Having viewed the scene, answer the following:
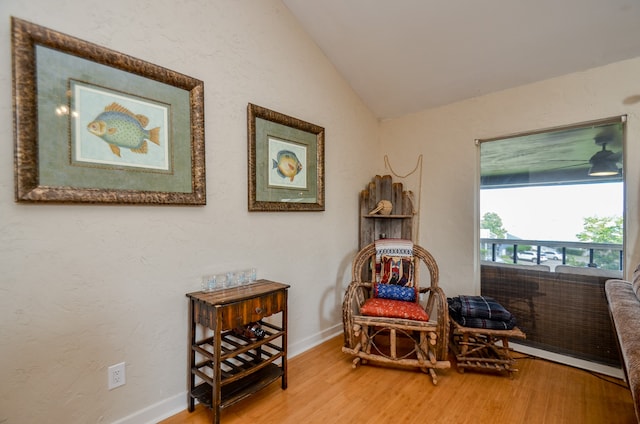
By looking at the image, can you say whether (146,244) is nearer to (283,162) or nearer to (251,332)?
(251,332)

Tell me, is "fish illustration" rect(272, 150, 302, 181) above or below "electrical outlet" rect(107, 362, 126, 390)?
above

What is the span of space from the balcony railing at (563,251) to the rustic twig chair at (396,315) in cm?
73

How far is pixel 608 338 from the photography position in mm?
2197

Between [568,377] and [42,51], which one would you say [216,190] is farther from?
[568,377]

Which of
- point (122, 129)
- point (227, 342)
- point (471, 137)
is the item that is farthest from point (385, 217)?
point (122, 129)

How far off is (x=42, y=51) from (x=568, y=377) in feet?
12.3

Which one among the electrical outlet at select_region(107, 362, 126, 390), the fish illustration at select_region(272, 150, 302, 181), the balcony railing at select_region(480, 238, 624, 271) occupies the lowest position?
the electrical outlet at select_region(107, 362, 126, 390)

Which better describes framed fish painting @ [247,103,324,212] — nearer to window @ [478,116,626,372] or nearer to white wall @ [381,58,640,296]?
white wall @ [381,58,640,296]

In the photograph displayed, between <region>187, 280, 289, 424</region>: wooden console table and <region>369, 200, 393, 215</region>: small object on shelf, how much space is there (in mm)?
1443

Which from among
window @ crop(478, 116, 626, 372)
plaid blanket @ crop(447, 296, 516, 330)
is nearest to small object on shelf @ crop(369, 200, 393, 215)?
window @ crop(478, 116, 626, 372)

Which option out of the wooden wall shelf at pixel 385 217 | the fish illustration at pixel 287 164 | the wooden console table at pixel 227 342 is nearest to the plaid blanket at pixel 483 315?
the wooden wall shelf at pixel 385 217

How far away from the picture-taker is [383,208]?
300 cm

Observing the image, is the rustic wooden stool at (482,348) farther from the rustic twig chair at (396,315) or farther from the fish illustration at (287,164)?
the fish illustration at (287,164)

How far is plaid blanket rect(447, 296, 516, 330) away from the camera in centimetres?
215
